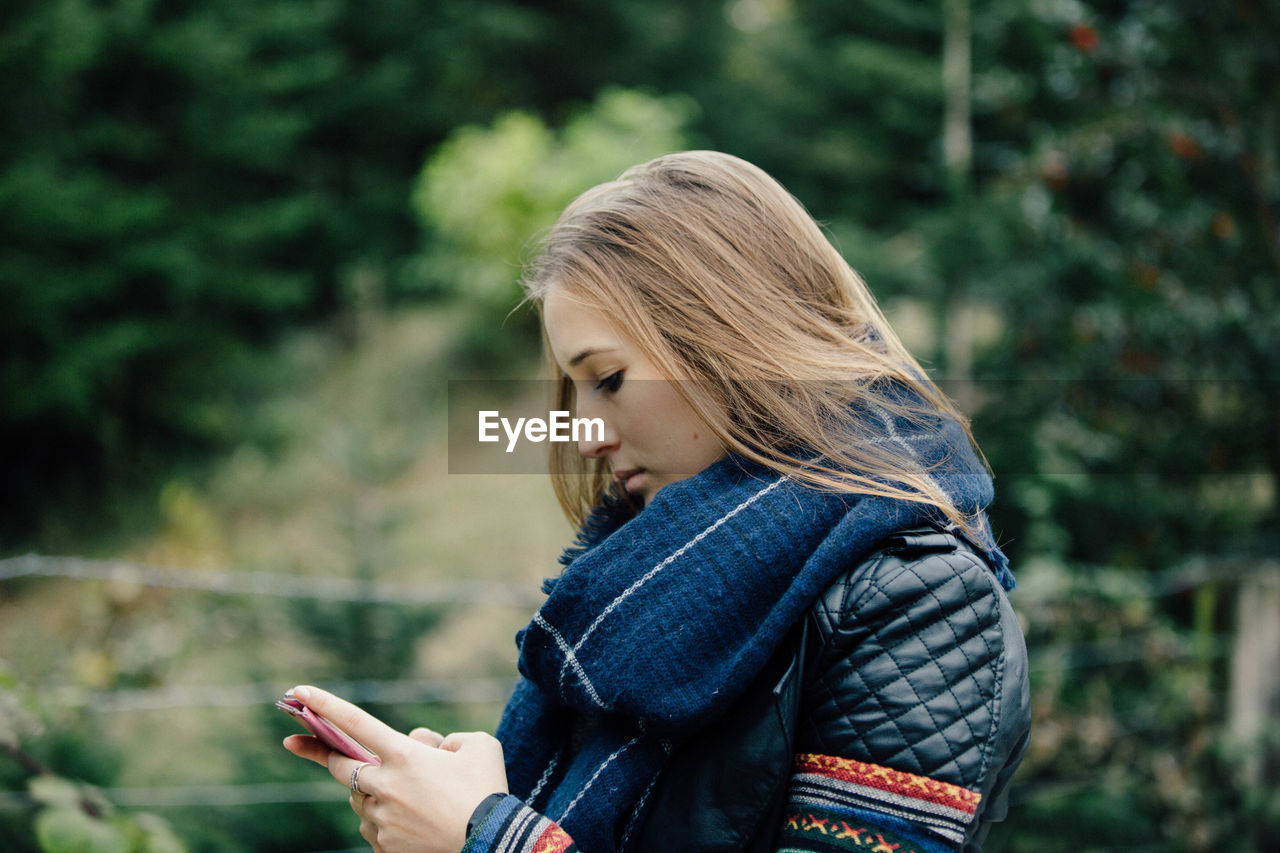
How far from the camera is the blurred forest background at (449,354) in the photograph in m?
2.97

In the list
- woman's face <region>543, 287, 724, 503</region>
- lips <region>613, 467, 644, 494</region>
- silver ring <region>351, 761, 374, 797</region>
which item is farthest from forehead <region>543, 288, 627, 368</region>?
silver ring <region>351, 761, 374, 797</region>

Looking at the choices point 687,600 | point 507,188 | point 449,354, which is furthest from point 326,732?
point 449,354

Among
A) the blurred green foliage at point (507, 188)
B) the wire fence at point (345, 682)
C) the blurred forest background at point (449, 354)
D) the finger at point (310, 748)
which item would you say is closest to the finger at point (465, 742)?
the finger at point (310, 748)

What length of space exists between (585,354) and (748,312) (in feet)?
0.69

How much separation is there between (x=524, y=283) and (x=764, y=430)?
0.48 metres

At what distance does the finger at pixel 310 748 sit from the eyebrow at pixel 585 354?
0.54 metres

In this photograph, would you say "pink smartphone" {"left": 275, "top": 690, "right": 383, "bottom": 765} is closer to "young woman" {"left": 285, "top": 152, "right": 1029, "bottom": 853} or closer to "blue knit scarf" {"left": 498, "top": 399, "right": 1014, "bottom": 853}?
"young woman" {"left": 285, "top": 152, "right": 1029, "bottom": 853}

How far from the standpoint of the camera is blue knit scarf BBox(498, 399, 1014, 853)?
3.04ft

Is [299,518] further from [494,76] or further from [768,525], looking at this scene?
[768,525]

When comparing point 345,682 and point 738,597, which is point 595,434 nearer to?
point 738,597

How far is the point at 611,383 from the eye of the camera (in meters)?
1.15

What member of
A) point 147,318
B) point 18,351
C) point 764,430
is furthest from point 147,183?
point 764,430

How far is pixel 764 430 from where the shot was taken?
109cm

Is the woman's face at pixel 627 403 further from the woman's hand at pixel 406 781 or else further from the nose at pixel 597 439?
the woman's hand at pixel 406 781
